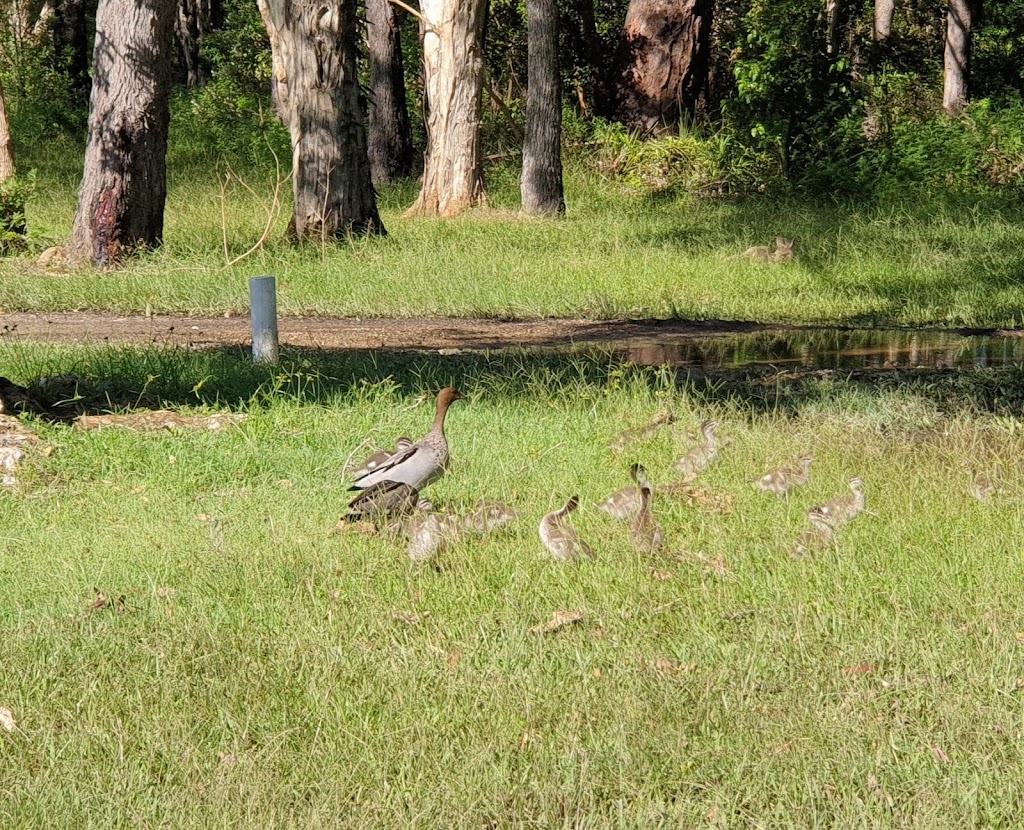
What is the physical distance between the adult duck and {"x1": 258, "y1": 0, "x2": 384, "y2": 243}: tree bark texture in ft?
37.4

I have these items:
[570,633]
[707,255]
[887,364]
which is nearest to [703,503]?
[570,633]

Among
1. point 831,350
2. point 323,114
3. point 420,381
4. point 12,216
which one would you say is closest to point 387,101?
point 323,114

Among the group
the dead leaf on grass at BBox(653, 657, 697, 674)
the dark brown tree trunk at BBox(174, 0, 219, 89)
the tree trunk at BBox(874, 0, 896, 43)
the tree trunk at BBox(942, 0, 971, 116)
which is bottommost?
the dead leaf on grass at BBox(653, 657, 697, 674)

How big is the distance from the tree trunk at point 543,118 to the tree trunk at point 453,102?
800mm

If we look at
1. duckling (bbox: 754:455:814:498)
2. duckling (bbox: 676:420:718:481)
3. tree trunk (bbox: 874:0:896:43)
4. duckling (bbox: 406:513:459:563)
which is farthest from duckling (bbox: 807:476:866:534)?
tree trunk (bbox: 874:0:896:43)

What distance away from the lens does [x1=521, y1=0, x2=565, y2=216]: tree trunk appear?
20.6 meters

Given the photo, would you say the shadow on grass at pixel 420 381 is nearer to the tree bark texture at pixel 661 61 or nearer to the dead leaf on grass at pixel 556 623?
the dead leaf on grass at pixel 556 623

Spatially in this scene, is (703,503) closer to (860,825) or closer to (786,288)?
(860,825)

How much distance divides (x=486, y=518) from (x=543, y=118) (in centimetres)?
1590

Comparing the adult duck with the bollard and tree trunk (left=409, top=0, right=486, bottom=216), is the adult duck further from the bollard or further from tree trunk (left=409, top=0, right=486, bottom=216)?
tree trunk (left=409, top=0, right=486, bottom=216)

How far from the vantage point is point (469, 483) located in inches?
263

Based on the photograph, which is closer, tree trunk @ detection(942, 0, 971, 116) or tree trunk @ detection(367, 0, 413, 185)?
tree trunk @ detection(942, 0, 971, 116)

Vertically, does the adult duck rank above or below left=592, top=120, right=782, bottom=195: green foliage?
below

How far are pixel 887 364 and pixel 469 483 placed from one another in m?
5.19
